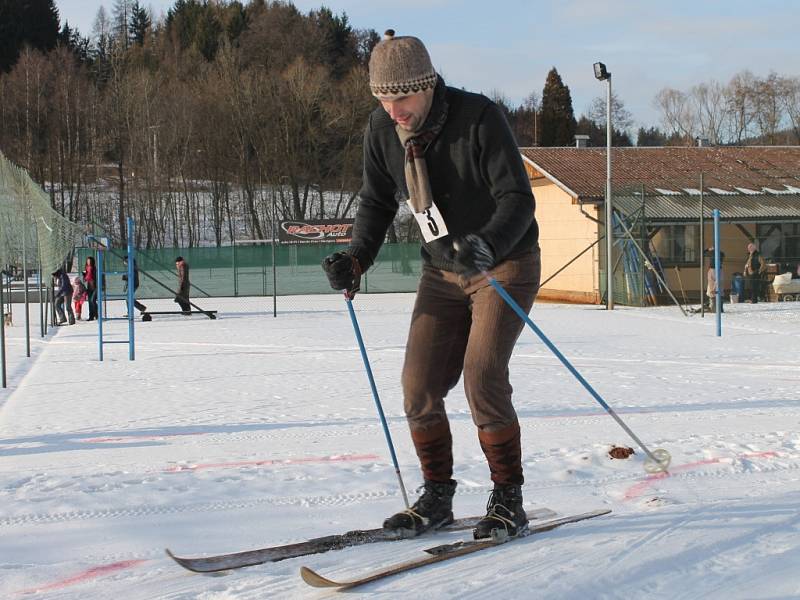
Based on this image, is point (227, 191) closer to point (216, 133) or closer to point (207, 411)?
point (216, 133)

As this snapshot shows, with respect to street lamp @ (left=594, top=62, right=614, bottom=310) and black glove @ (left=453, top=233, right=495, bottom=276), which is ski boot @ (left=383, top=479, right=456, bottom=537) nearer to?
black glove @ (left=453, top=233, right=495, bottom=276)

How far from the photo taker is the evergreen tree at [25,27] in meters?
74.8

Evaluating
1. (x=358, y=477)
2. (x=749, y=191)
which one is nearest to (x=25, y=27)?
(x=749, y=191)

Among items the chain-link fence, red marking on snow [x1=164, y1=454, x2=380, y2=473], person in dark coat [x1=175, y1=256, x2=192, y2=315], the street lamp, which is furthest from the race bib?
the chain-link fence

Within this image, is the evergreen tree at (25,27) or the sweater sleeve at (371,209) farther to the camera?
the evergreen tree at (25,27)

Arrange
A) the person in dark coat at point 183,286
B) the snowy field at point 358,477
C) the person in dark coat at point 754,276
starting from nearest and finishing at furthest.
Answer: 1. the snowy field at point 358,477
2. the person in dark coat at point 183,286
3. the person in dark coat at point 754,276

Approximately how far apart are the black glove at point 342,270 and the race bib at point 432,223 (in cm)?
32

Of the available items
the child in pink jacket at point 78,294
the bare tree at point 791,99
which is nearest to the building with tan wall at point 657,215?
the child in pink jacket at point 78,294

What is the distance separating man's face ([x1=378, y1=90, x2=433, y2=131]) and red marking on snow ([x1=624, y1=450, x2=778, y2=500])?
1965 millimetres

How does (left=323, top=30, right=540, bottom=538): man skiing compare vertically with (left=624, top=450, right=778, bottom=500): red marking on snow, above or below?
above

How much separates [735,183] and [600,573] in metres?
26.2

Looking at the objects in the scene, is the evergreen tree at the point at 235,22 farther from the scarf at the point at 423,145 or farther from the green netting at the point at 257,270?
the scarf at the point at 423,145

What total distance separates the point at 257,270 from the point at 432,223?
29.4 m

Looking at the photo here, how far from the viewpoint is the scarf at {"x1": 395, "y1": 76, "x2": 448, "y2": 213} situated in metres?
3.22
